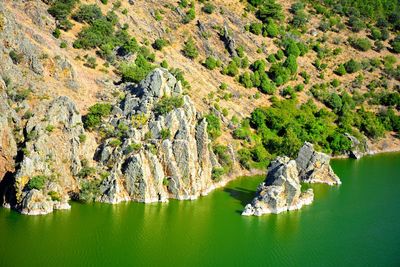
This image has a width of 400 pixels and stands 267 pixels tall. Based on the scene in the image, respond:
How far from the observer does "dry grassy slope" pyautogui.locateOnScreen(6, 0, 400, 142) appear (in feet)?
339

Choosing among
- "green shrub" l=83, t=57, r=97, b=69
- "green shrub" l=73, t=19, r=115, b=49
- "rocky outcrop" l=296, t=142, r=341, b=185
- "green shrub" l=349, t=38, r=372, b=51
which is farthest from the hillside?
"rocky outcrop" l=296, t=142, r=341, b=185

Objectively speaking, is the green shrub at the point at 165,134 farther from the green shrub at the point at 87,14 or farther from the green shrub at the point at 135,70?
the green shrub at the point at 87,14

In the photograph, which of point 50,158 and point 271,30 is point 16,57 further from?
point 271,30

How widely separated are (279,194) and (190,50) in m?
54.9

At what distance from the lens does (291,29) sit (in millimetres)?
154750

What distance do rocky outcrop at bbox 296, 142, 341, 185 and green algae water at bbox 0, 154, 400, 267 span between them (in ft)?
24.9

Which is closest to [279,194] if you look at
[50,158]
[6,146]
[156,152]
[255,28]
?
[156,152]

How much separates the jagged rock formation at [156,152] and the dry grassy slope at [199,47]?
1026 centimetres

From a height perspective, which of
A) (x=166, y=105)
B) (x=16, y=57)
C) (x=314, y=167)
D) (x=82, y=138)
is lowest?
(x=314, y=167)

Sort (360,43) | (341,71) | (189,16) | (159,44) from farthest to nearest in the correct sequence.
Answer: (360,43) < (341,71) < (189,16) < (159,44)

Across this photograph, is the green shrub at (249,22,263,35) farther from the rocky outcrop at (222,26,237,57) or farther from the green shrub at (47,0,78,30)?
the green shrub at (47,0,78,30)

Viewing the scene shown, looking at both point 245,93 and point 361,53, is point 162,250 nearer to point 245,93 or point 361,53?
point 245,93

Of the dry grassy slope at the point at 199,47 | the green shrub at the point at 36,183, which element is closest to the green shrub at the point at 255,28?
the dry grassy slope at the point at 199,47

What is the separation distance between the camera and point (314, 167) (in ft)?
333
